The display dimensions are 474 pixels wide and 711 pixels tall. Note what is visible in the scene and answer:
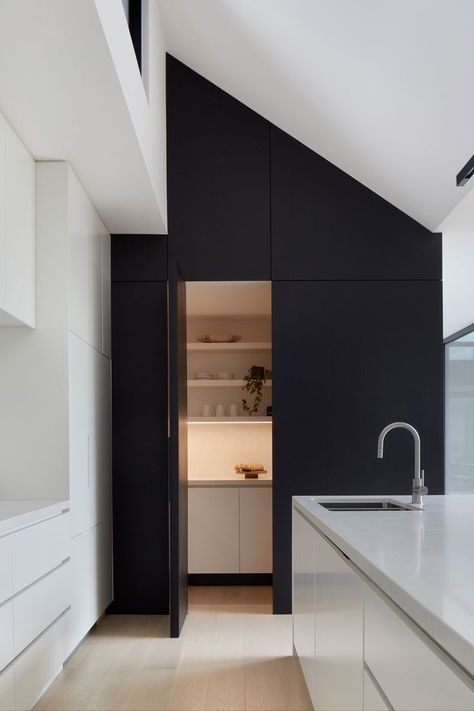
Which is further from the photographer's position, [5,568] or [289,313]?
[289,313]

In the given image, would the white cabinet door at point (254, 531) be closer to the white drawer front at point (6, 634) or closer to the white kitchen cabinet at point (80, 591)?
the white kitchen cabinet at point (80, 591)

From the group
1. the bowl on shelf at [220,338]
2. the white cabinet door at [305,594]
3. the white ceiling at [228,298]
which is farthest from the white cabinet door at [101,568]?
the bowl on shelf at [220,338]

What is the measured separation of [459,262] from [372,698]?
14.2 ft

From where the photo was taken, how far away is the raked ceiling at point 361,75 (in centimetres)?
348

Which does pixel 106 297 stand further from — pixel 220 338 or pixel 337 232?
pixel 220 338

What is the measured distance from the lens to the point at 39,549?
3.37 m

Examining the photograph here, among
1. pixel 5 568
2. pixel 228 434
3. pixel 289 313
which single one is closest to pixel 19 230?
pixel 5 568

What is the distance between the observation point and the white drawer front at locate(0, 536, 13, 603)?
284cm

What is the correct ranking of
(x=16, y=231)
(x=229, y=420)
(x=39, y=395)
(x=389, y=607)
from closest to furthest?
(x=389, y=607)
(x=16, y=231)
(x=39, y=395)
(x=229, y=420)

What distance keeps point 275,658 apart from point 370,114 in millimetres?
2884

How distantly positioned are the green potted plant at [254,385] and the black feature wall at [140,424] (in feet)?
4.87

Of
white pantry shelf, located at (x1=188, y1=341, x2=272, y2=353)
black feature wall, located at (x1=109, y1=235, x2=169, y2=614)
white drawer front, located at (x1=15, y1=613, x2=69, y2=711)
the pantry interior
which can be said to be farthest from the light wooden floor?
white pantry shelf, located at (x1=188, y1=341, x2=272, y2=353)

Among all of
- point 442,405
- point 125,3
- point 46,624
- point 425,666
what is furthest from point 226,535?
point 425,666

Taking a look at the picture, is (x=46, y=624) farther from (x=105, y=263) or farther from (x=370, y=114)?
(x=370, y=114)
